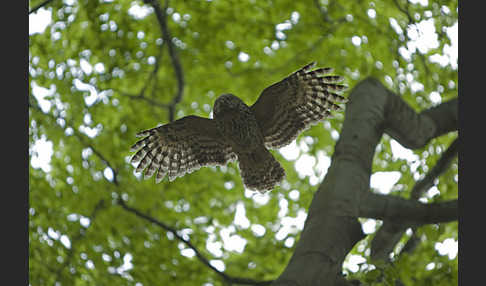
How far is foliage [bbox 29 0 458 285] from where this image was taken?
5.74m

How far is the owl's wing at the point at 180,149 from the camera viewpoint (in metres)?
4.48

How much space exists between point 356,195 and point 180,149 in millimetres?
2070

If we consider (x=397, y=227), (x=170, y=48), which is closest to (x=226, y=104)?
(x=170, y=48)

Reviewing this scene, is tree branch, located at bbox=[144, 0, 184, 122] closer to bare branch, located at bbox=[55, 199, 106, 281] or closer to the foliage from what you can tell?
the foliage

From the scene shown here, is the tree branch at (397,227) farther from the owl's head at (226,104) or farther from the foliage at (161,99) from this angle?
the owl's head at (226,104)

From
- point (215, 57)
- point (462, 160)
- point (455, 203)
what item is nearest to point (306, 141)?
point (215, 57)

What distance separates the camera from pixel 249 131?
4258mm

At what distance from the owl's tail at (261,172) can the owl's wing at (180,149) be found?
0.19 metres

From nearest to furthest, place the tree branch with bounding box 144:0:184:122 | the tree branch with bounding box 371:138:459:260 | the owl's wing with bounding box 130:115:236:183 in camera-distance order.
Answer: the tree branch with bounding box 371:138:459:260 < the owl's wing with bounding box 130:115:236:183 < the tree branch with bounding box 144:0:184:122

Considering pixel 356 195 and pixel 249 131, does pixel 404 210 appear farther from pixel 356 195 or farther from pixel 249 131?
pixel 249 131

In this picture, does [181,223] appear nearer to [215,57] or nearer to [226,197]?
[226,197]

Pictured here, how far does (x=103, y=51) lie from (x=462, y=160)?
4.75m

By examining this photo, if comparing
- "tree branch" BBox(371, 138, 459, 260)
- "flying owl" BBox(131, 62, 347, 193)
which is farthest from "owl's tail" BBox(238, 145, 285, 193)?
"tree branch" BBox(371, 138, 459, 260)

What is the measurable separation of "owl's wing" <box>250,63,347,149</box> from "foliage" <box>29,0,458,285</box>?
4.72 feet
